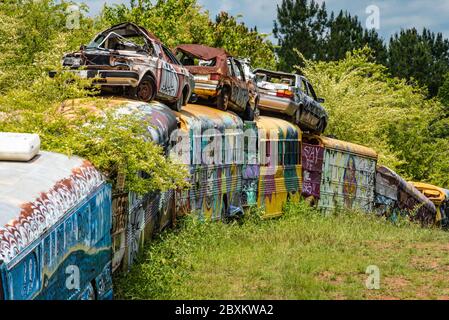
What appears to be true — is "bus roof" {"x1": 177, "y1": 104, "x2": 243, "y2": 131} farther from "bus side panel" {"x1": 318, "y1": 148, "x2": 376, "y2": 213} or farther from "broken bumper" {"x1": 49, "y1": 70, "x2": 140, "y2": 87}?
"bus side panel" {"x1": 318, "y1": 148, "x2": 376, "y2": 213}

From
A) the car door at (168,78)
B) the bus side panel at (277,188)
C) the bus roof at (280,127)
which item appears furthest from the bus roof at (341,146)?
the car door at (168,78)

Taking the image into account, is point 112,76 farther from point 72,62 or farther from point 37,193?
point 37,193

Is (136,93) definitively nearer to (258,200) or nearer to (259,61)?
(258,200)

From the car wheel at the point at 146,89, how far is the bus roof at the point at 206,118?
0.81 meters

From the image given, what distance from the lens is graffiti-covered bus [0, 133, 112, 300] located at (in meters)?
7.04

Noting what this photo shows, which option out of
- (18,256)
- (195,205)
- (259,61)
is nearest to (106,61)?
(195,205)

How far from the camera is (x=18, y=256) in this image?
6934mm

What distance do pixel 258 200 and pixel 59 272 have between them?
14.6 m

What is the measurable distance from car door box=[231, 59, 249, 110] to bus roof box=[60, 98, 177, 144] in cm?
671

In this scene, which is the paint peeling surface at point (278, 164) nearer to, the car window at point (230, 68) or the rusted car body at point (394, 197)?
the car window at point (230, 68)

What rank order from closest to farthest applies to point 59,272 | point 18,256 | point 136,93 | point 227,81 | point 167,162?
point 18,256
point 59,272
point 167,162
point 136,93
point 227,81

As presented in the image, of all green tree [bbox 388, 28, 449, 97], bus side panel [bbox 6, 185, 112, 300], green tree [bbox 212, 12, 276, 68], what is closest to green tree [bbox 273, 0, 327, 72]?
green tree [bbox 388, 28, 449, 97]

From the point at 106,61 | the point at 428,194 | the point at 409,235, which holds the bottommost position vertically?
the point at 428,194
